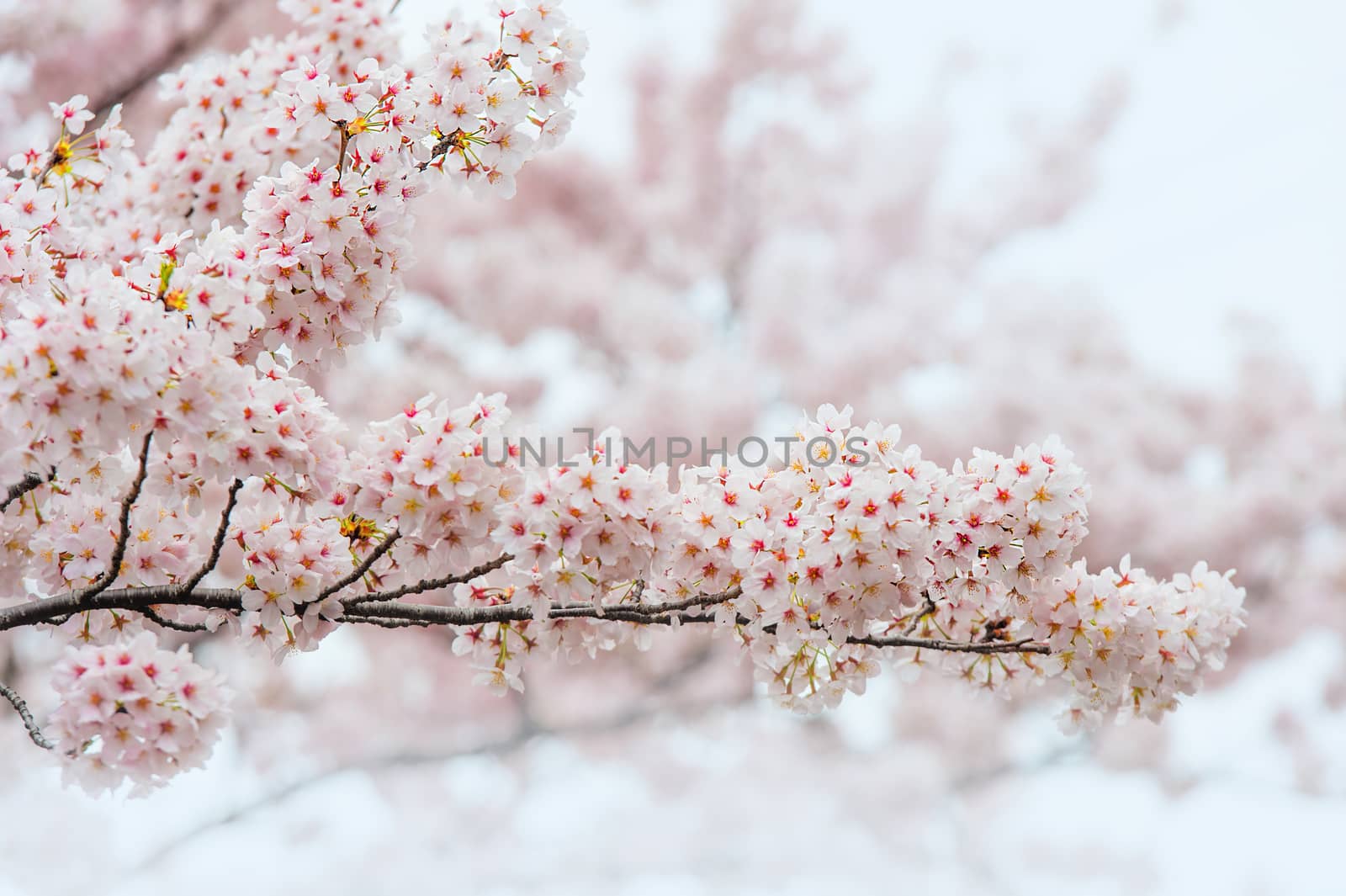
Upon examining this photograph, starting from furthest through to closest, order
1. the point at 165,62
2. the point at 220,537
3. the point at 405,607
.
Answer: the point at 165,62 → the point at 405,607 → the point at 220,537

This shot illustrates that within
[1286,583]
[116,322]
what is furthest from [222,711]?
[1286,583]

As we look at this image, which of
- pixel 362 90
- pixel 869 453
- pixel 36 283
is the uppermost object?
pixel 362 90

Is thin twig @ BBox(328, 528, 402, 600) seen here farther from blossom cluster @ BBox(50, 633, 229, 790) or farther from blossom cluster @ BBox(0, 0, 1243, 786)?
blossom cluster @ BBox(50, 633, 229, 790)

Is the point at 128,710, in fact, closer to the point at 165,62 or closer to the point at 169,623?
the point at 169,623

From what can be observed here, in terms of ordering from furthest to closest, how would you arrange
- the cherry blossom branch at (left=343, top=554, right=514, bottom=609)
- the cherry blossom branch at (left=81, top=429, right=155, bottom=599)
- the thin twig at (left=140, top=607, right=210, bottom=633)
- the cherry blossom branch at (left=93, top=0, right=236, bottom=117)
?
the cherry blossom branch at (left=93, top=0, right=236, bottom=117) → the thin twig at (left=140, top=607, right=210, bottom=633) → the cherry blossom branch at (left=343, top=554, right=514, bottom=609) → the cherry blossom branch at (left=81, top=429, right=155, bottom=599)

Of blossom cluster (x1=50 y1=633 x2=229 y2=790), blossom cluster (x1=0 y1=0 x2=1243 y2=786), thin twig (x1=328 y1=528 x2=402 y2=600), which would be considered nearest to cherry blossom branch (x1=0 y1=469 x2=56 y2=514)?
blossom cluster (x1=0 y1=0 x2=1243 y2=786)

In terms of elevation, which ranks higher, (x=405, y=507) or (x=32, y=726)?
(x=405, y=507)

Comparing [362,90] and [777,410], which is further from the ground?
[777,410]

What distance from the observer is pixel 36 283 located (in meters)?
1.67

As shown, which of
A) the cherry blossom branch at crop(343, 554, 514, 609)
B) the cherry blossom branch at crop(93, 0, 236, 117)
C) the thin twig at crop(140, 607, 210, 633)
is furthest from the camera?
the cherry blossom branch at crop(93, 0, 236, 117)

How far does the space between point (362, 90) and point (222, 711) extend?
3.42 feet

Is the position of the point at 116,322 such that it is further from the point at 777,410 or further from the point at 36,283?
the point at 777,410

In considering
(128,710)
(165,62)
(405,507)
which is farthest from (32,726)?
(165,62)

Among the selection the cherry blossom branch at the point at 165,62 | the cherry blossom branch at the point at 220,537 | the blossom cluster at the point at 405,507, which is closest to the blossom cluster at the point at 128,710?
the blossom cluster at the point at 405,507
